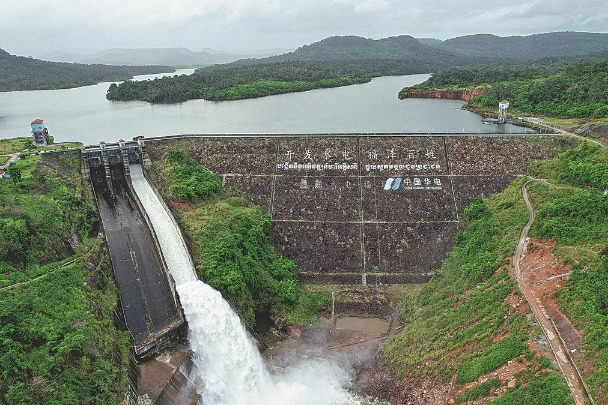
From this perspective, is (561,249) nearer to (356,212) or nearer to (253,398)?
(356,212)

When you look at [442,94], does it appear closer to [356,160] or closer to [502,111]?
[502,111]

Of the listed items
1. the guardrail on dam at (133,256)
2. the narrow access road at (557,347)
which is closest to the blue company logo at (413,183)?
the narrow access road at (557,347)

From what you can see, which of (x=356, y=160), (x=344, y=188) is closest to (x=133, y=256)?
(x=344, y=188)

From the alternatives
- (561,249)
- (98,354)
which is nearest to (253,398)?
(98,354)

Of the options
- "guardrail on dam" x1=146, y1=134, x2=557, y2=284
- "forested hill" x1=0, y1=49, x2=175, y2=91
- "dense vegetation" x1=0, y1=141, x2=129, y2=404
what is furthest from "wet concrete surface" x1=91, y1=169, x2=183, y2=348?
"forested hill" x1=0, y1=49, x2=175, y2=91

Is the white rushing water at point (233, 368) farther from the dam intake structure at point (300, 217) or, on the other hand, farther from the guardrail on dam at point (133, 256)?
the guardrail on dam at point (133, 256)

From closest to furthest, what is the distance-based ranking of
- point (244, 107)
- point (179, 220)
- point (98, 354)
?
point (98, 354)
point (179, 220)
point (244, 107)

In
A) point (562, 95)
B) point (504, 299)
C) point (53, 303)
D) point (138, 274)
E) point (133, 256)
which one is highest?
point (562, 95)
